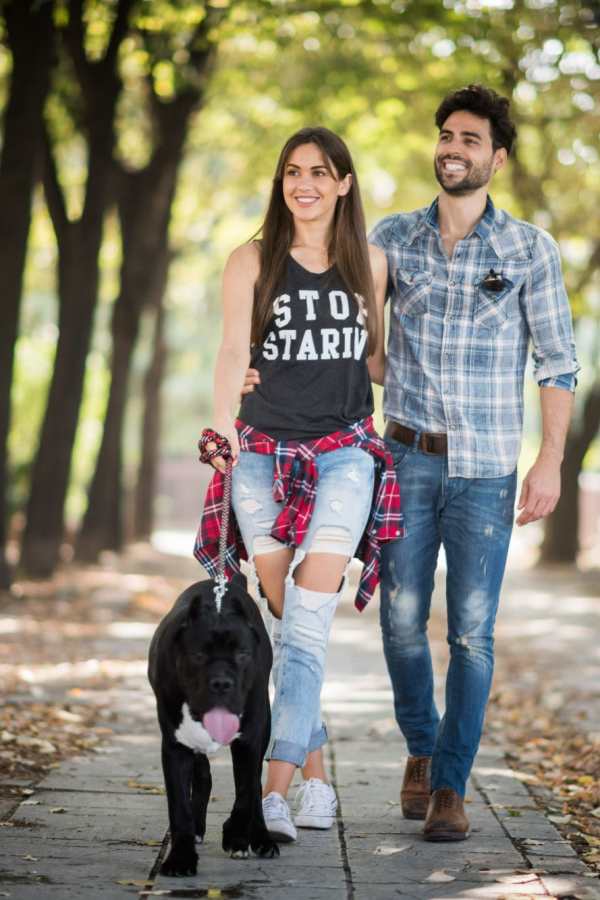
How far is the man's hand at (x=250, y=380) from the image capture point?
5.32 meters

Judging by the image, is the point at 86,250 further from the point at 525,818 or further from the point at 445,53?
the point at 525,818

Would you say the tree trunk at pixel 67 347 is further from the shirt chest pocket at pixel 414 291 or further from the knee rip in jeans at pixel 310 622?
the knee rip in jeans at pixel 310 622

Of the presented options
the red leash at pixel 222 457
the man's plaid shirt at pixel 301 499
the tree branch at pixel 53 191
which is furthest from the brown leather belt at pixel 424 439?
the tree branch at pixel 53 191

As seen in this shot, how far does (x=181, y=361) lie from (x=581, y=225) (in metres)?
24.1

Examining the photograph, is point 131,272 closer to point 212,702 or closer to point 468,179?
point 468,179

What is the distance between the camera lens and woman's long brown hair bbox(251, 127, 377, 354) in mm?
5379

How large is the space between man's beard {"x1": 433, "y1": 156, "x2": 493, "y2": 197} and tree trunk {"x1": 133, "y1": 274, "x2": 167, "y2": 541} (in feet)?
71.9

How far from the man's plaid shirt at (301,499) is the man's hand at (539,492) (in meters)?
0.47

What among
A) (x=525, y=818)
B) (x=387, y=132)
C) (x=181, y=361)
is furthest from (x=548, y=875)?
→ (x=181, y=361)

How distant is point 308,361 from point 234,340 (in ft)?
0.90

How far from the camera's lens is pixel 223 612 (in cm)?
462

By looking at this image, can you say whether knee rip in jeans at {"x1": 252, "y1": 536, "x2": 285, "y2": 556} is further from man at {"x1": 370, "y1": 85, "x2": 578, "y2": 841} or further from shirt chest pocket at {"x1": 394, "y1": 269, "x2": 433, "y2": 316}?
shirt chest pocket at {"x1": 394, "y1": 269, "x2": 433, "y2": 316}

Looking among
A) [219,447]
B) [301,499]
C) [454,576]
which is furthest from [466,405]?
[219,447]

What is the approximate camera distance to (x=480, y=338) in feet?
18.4
